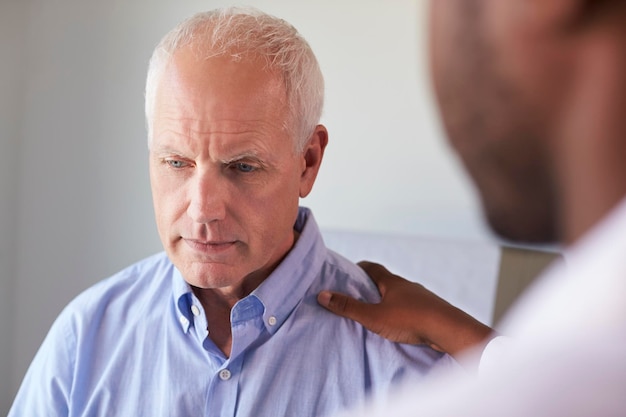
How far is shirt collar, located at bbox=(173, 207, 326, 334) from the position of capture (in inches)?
53.5

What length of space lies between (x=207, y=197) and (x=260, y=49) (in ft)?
0.79

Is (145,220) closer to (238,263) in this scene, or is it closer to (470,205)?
(470,205)

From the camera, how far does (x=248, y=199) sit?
1312mm

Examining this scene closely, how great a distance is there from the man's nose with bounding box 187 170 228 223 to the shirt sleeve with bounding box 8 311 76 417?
0.34m

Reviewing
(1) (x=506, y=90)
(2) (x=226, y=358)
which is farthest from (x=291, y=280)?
(1) (x=506, y=90)

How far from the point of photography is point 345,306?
1361mm

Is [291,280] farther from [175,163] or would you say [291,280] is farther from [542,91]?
[542,91]

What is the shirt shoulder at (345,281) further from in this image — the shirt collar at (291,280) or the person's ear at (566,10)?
the person's ear at (566,10)

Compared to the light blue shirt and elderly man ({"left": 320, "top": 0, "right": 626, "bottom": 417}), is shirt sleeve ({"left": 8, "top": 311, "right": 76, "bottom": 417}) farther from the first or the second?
elderly man ({"left": 320, "top": 0, "right": 626, "bottom": 417})

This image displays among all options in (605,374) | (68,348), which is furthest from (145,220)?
(605,374)

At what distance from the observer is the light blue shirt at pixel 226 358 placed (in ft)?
4.31

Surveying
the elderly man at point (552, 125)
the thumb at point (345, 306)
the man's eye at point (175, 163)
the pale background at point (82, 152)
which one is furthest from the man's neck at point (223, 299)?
the elderly man at point (552, 125)

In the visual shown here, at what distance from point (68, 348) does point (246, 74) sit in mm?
556

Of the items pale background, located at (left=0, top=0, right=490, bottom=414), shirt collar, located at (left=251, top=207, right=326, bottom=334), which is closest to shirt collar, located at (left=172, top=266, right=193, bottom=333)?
shirt collar, located at (left=251, top=207, right=326, bottom=334)
